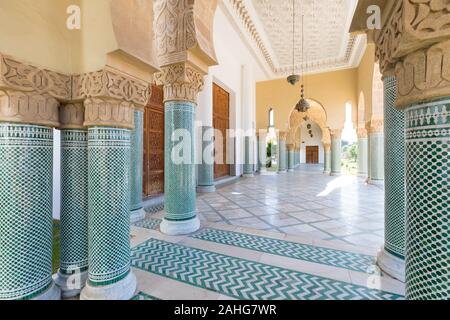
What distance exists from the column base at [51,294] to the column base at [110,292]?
0.44ft

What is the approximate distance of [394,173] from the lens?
1.73 m

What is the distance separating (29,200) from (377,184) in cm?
733

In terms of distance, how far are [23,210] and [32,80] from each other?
2.20 feet

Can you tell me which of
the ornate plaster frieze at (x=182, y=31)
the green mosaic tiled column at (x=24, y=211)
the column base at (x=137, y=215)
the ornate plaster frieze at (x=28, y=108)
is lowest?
the column base at (x=137, y=215)

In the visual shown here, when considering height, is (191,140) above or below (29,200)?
above

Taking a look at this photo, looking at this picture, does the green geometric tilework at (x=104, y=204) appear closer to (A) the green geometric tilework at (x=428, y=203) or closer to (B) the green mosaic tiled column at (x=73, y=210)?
(B) the green mosaic tiled column at (x=73, y=210)

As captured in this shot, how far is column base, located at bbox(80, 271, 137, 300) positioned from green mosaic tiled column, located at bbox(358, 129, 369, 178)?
9.00m

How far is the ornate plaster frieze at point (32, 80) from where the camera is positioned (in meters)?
1.07

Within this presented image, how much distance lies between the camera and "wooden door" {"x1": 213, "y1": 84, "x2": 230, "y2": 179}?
22.4ft

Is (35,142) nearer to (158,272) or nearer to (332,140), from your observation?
(158,272)

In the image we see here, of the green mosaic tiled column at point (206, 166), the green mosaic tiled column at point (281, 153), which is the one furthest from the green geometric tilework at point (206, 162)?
the green mosaic tiled column at point (281, 153)

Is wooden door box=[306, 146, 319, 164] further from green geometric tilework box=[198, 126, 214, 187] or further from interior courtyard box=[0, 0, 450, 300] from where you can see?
interior courtyard box=[0, 0, 450, 300]

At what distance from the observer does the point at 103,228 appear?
4.52 ft

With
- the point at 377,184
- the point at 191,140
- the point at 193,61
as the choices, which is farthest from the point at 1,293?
the point at 377,184
